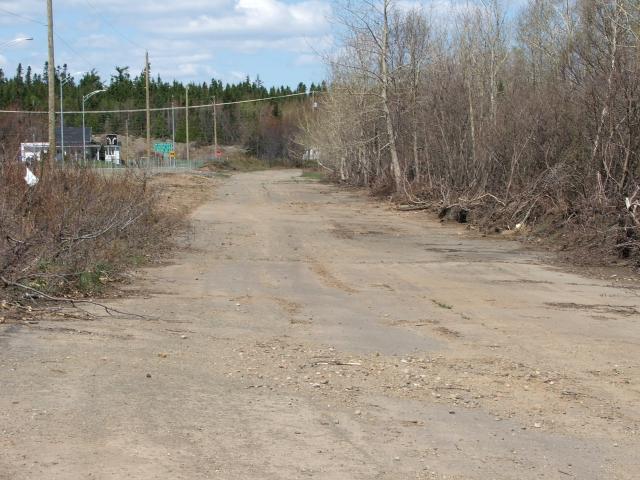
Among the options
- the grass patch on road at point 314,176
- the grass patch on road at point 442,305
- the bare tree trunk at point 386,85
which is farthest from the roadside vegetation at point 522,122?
the grass patch on road at point 314,176

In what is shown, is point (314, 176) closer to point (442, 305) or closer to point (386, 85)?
point (386, 85)

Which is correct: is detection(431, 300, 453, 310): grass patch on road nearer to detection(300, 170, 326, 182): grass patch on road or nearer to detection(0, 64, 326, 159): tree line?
detection(300, 170, 326, 182): grass patch on road

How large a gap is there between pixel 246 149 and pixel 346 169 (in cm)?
7348

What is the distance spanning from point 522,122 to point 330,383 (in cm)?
1950

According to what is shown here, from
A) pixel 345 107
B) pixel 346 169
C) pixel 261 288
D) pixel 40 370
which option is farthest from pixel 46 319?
pixel 346 169

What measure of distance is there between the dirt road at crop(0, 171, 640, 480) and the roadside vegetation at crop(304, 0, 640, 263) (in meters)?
5.77

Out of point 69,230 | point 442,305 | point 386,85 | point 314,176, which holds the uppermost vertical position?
point 386,85

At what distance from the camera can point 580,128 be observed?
2181cm

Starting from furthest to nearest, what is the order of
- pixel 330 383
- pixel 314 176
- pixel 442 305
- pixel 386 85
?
pixel 314 176
pixel 386 85
pixel 442 305
pixel 330 383

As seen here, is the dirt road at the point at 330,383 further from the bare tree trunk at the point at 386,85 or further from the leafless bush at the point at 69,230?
the bare tree trunk at the point at 386,85

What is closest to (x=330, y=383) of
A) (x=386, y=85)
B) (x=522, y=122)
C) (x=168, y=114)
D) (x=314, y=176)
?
(x=522, y=122)

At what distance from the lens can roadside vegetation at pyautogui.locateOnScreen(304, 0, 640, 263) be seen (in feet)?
59.9

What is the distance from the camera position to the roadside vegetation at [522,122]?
18250 millimetres

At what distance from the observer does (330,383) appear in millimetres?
6949
